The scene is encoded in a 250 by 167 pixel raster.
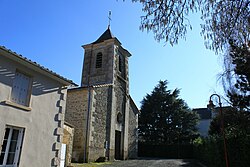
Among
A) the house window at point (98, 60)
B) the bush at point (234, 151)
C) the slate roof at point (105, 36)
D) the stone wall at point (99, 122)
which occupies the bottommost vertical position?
the bush at point (234, 151)

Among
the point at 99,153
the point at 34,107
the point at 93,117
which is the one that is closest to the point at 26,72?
the point at 34,107

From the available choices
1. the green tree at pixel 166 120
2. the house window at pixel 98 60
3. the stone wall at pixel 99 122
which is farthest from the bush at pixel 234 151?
the green tree at pixel 166 120

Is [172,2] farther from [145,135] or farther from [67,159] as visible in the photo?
[145,135]

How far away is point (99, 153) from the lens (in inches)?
617

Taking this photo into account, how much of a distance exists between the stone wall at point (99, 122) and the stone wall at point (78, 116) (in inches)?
21.8

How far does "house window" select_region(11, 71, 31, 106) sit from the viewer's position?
7344 mm

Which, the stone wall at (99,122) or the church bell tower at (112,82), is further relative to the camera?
the church bell tower at (112,82)

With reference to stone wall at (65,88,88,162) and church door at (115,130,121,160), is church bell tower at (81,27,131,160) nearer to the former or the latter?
church door at (115,130,121,160)

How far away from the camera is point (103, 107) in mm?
16969

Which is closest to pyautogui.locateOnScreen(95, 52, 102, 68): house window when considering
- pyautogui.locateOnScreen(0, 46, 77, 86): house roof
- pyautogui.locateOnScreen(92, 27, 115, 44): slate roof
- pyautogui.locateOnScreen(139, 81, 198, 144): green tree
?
pyautogui.locateOnScreen(92, 27, 115, 44): slate roof

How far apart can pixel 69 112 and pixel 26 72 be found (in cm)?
837

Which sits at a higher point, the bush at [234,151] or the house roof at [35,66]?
the house roof at [35,66]

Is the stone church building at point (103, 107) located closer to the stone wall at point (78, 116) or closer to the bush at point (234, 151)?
the stone wall at point (78, 116)

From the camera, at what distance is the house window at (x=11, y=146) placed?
675 cm
